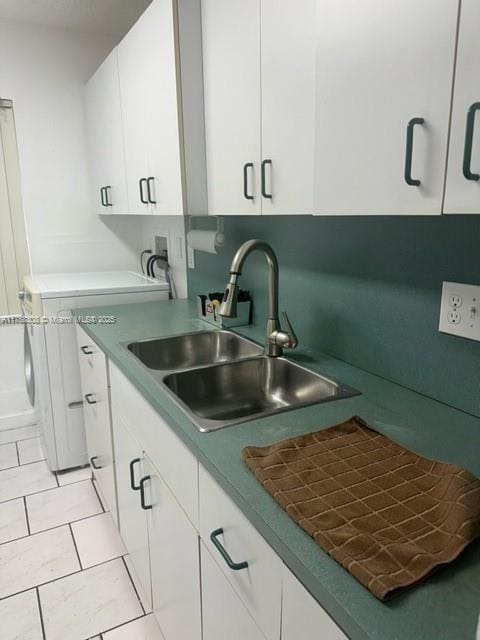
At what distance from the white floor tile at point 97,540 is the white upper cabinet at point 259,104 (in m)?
1.46

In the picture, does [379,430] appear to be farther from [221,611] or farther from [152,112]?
[152,112]

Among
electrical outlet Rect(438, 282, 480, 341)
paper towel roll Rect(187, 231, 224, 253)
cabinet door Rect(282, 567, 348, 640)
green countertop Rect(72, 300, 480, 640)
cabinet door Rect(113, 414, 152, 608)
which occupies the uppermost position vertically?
paper towel roll Rect(187, 231, 224, 253)

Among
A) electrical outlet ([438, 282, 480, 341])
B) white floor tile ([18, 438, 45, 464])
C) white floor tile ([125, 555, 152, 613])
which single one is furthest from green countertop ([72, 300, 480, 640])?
white floor tile ([18, 438, 45, 464])

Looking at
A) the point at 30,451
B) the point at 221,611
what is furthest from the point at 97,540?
the point at 221,611

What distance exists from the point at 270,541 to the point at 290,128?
919 mm

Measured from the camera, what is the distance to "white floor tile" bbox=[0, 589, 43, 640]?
149cm

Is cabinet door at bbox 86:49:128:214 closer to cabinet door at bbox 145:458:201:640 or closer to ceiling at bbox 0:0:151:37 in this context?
ceiling at bbox 0:0:151:37

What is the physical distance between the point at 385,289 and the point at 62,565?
165 cm

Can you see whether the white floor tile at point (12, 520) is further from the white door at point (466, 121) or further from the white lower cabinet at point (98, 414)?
the white door at point (466, 121)

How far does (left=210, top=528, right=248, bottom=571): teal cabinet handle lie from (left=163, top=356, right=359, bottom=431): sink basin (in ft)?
1.72

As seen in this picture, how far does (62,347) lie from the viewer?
2.27 meters

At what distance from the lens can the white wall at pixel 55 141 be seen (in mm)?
2602

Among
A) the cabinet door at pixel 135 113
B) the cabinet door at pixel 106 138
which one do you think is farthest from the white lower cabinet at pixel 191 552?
the cabinet door at pixel 106 138

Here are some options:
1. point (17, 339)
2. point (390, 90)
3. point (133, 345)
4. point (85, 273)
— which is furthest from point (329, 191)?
point (17, 339)
